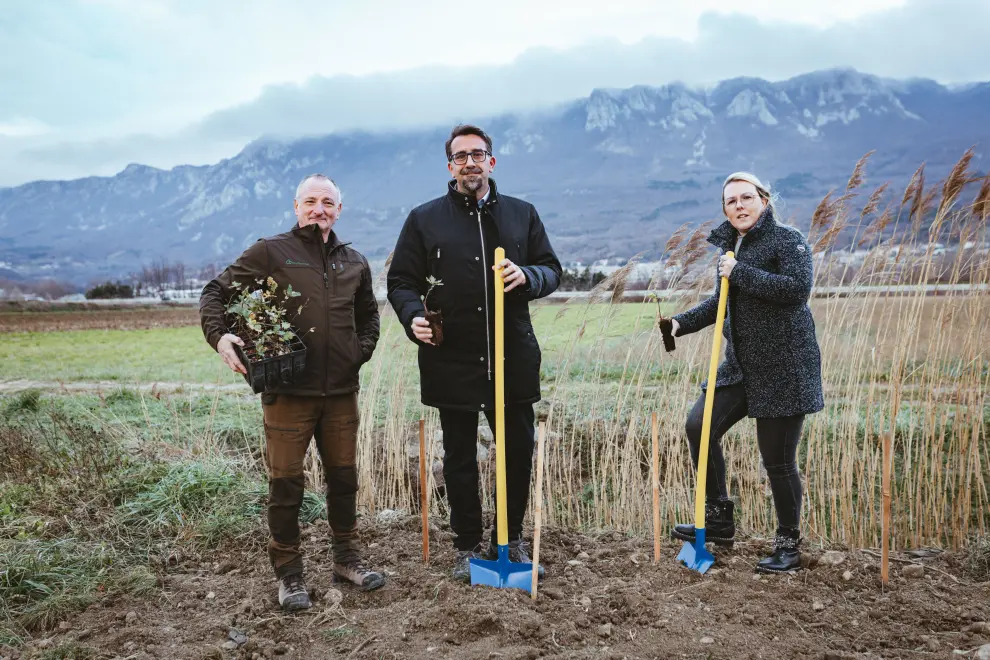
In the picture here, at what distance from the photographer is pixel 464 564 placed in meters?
3.02

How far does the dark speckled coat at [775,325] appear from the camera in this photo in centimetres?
268

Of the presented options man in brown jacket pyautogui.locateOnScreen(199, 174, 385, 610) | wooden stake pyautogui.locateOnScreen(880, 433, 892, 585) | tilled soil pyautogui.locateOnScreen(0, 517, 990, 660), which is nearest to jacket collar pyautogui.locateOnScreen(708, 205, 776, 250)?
wooden stake pyautogui.locateOnScreen(880, 433, 892, 585)

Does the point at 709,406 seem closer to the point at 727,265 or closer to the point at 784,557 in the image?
the point at 727,265

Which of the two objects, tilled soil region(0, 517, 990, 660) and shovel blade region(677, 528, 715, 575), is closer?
tilled soil region(0, 517, 990, 660)

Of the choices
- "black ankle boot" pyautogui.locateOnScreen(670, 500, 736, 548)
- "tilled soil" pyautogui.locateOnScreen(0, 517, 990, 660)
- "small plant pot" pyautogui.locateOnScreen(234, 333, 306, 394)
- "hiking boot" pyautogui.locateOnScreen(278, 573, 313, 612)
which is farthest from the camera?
"black ankle boot" pyautogui.locateOnScreen(670, 500, 736, 548)

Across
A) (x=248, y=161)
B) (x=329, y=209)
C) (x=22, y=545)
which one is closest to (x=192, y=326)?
(x=22, y=545)

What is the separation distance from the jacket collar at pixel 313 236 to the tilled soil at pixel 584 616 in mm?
1500

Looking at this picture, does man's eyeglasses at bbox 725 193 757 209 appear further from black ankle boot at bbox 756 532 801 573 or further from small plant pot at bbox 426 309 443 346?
black ankle boot at bbox 756 532 801 573

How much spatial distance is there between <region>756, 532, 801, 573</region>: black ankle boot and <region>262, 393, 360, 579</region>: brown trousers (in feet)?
5.95

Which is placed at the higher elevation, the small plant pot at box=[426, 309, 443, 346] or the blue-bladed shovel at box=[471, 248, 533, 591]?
the small plant pot at box=[426, 309, 443, 346]

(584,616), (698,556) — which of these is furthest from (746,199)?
(584,616)

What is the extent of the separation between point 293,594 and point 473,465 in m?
0.92

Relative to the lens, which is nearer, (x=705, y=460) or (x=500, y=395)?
(x=500, y=395)

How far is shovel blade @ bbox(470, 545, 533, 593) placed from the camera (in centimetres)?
280
